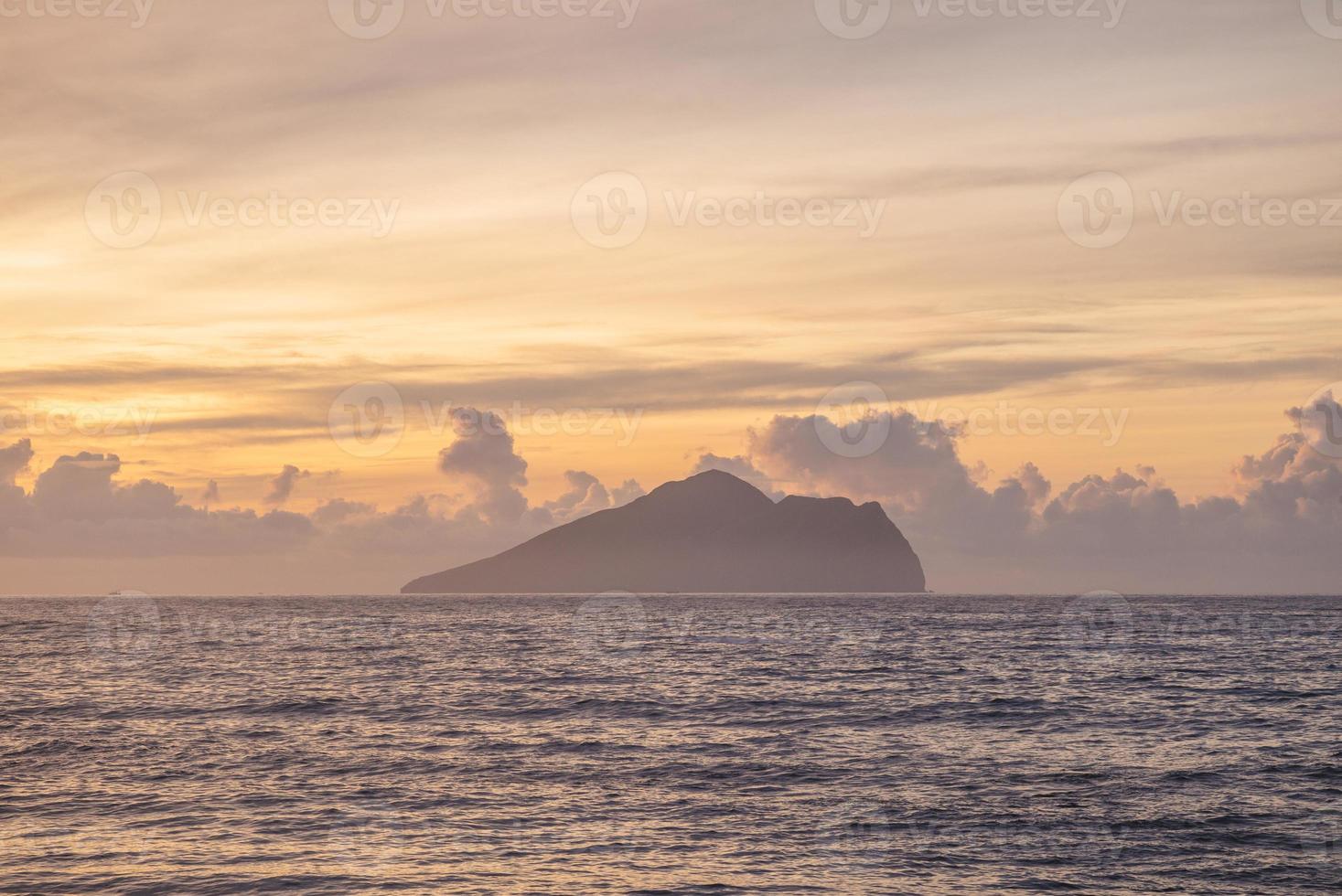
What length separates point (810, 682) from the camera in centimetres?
6831

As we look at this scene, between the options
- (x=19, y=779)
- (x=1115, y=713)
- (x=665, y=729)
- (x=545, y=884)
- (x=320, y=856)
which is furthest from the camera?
(x=1115, y=713)

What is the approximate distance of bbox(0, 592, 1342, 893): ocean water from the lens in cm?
2716

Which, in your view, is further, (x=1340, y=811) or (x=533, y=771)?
(x=533, y=771)

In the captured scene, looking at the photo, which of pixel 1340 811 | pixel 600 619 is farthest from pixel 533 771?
pixel 600 619

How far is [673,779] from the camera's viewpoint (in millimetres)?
37625

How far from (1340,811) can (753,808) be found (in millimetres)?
16969

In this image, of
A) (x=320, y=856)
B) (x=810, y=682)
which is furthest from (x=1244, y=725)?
(x=320, y=856)

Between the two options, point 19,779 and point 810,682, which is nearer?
point 19,779

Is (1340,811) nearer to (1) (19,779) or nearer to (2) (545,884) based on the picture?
(2) (545,884)

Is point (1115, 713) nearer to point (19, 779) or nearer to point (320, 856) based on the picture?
point (320, 856)

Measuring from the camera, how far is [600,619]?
181 meters

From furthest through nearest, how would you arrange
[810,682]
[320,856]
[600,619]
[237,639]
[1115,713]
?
[600,619], [237,639], [810,682], [1115,713], [320,856]

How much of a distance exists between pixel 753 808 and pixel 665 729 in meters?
15.5

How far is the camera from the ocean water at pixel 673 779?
27.2m
